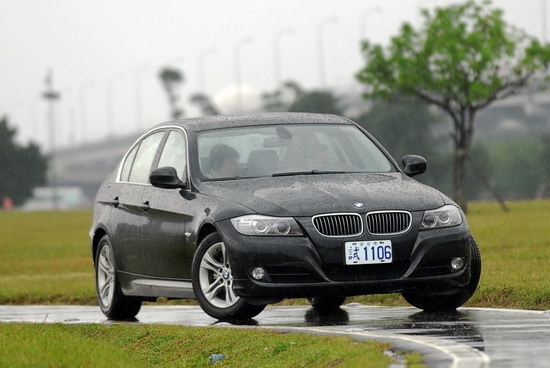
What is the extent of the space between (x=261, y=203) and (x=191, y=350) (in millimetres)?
1398

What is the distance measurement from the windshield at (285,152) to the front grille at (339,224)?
119 centimetres

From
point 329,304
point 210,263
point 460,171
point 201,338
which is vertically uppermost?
point 210,263

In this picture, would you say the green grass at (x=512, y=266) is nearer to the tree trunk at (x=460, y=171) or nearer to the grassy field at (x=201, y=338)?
the grassy field at (x=201, y=338)

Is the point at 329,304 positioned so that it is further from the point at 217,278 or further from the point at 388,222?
the point at 388,222

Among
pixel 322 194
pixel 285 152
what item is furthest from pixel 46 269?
pixel 322 194

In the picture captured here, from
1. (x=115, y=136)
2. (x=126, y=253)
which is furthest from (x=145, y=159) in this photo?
(x=115, y=136)

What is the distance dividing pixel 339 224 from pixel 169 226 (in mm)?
1863

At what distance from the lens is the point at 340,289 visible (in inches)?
452

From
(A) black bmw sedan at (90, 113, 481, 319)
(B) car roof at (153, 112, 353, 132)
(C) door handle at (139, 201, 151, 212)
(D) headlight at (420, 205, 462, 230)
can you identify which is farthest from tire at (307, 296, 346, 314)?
(D) headlight at (420, 205, 462, 230)

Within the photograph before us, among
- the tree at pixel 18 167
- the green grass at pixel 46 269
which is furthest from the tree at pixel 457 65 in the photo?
the tree at pixel 18 167

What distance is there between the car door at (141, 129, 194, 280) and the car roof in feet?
0.53

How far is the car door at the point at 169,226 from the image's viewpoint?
12.5m

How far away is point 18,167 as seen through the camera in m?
142

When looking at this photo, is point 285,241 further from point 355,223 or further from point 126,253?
point 126,253
